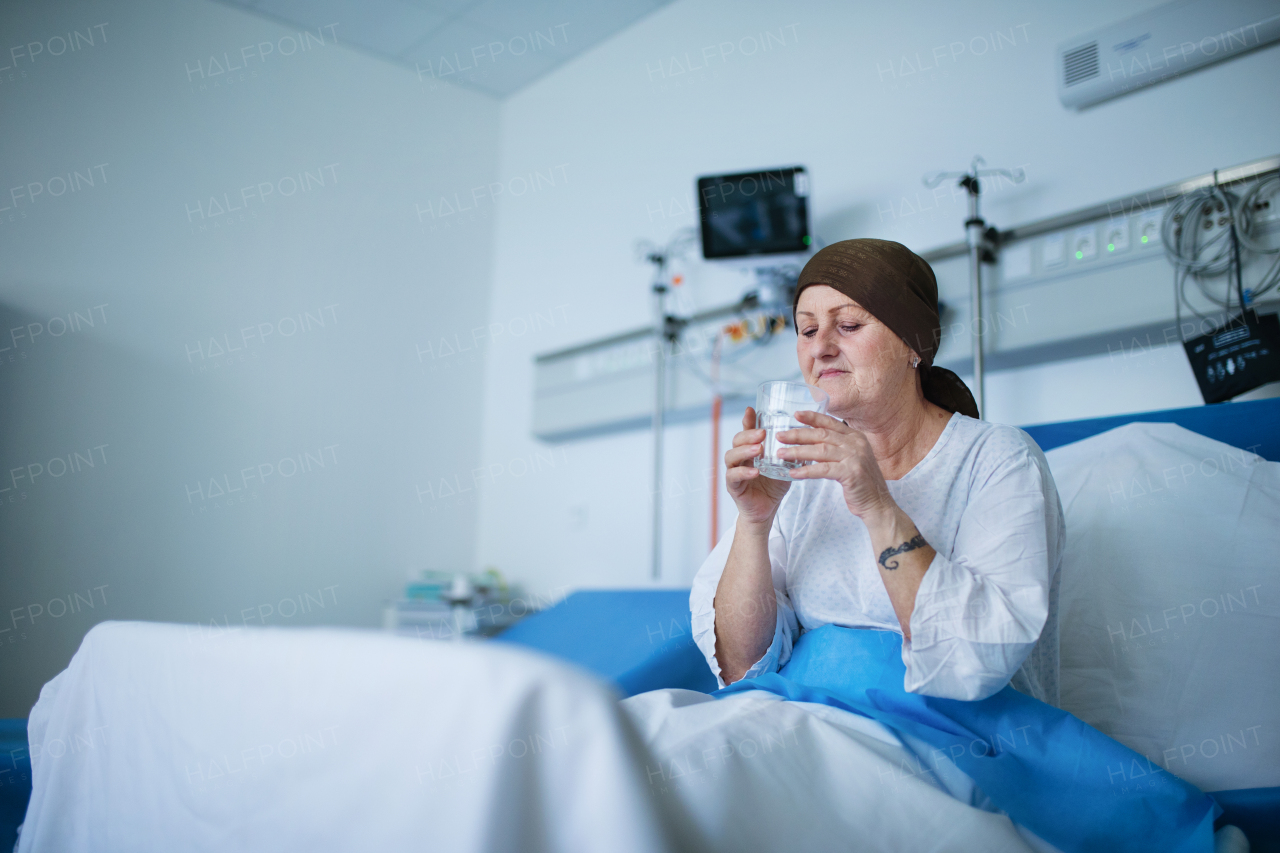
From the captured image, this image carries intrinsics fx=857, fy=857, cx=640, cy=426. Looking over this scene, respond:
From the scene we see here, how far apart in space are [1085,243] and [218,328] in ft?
9.37

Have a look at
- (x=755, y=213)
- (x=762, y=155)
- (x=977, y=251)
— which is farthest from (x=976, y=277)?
(x=762, y=155)

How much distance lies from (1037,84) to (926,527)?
169 centimetres

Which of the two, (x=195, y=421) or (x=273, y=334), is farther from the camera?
(x=273, y=334)

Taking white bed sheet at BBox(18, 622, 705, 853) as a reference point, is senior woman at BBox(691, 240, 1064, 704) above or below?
above

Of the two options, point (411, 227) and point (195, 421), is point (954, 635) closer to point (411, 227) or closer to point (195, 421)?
point (195, 421)

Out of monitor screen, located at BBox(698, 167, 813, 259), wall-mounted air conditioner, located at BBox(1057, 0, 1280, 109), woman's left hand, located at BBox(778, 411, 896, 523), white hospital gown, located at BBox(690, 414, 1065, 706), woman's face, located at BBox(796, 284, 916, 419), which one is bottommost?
white hospital gown, located at BBox(690, 414, 1065, 706)

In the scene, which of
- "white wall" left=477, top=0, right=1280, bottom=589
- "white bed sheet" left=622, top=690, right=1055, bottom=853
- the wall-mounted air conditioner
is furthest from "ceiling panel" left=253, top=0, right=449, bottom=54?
"white bed sheet" left=622, top=690, right=1055, bottom=853

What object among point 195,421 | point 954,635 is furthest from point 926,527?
point 195,421

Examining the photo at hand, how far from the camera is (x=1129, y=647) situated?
1.42 metres

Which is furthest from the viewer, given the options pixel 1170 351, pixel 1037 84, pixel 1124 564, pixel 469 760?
pixel 1037 84

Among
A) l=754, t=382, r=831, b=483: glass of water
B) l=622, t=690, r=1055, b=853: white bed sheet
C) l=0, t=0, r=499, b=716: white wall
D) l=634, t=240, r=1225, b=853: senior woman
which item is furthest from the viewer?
l=0, t=0, r=499, b=716: white wall

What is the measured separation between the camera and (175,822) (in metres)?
0.86

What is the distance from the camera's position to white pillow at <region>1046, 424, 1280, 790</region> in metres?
1.29

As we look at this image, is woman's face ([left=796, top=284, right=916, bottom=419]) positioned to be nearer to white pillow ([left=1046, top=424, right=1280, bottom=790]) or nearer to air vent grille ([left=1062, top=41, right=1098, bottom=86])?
white pillow ([left=1046, top=424, right=1280, bottom=790])
